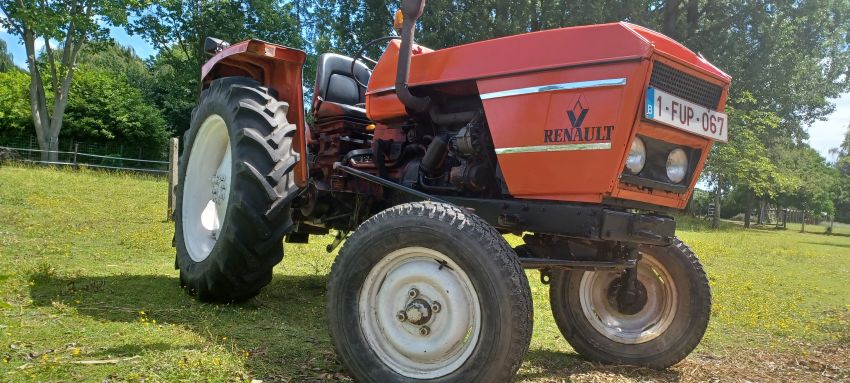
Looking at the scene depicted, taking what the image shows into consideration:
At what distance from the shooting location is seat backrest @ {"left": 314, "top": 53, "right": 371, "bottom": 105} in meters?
5.23

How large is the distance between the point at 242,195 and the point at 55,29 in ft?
76.5

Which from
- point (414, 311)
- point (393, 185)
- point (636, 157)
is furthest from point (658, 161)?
point (414, 311)

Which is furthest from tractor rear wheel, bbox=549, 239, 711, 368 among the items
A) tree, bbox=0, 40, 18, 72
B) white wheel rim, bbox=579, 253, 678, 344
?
tree, bbox=0, 40, 18, 72

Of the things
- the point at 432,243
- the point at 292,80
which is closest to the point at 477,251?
the point at 432,243

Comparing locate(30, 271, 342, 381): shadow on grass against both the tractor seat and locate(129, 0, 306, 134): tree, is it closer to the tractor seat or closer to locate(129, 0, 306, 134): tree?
the tractor seat

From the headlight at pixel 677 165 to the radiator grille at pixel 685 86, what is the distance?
303 mm

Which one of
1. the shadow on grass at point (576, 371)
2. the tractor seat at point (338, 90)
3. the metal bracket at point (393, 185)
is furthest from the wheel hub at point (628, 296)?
the tractor seat at point (338, 90)

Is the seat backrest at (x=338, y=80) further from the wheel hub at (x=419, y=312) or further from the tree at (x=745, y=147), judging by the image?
the tree at (x=745, y=147)

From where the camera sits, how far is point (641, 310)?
404 centimetres

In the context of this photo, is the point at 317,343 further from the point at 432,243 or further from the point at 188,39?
the point at 188,39

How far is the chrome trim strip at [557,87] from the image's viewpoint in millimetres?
3004

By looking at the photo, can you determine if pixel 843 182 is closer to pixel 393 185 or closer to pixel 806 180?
pixel 806 180

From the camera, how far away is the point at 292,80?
15.0 ft

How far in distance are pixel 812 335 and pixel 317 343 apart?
179 inches
